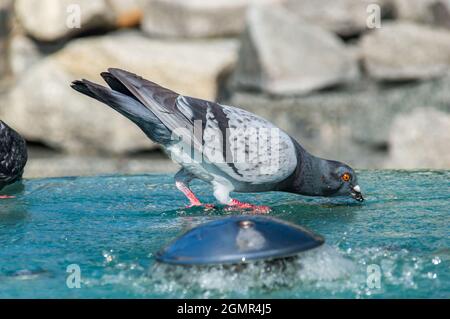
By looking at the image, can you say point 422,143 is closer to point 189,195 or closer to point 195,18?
point 195,18

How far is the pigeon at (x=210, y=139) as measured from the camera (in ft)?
16.9

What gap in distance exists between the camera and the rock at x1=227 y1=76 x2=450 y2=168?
1130 cm

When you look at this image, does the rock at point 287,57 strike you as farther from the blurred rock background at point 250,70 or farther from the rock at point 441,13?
the rock at point 441,13

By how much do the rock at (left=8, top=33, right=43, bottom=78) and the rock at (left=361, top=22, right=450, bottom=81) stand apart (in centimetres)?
443

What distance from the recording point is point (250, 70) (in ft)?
37.8

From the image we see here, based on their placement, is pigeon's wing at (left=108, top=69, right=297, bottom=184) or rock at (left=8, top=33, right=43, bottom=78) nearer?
pigeon's wing at (left=108, top=69, right=297, bottom=184)

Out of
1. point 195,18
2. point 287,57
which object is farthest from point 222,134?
point 195,18

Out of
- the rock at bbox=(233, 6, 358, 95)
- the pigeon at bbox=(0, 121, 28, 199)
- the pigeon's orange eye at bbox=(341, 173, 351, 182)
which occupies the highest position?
the rock at bbox=(233, 6, 358, 95)

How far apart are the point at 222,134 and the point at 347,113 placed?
636 cm

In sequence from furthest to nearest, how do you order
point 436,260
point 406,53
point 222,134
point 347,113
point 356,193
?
point 406,53 < point 347,113 < point 356,193 < point 222,134 < point 436,260

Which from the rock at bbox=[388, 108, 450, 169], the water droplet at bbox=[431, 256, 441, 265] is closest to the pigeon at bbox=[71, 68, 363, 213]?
the water droplet at bbox=[431, 256, 441, 265]

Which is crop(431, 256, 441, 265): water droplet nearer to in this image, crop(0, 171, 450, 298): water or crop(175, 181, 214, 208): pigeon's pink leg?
crop(0, 171, 450, 298): water

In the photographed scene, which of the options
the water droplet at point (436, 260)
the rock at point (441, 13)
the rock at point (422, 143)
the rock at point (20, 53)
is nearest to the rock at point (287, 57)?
the rock at point (441, 13)
